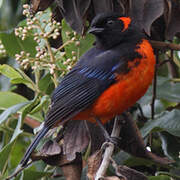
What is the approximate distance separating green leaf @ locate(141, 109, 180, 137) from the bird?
0.66 feet

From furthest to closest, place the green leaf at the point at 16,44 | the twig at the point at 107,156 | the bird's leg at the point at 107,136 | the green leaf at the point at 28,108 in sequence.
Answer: the green leaf at the point at 16,44
the green leaf at the point at 28,108
the bird's leg at the point at 107,136
the twig at the point at 107,156

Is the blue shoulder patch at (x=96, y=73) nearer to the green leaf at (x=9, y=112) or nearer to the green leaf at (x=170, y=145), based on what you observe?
the green leaf at (x=9, y=112)

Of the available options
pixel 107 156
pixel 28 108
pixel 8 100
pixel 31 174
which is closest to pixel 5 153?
pixel 31 174

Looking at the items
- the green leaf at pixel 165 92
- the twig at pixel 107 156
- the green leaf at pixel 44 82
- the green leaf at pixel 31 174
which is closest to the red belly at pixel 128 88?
the twig at pixel 107 156

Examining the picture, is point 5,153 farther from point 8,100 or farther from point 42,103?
point 8,100

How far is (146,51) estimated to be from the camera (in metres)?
3.07

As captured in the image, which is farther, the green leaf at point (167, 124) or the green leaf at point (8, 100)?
the green leaf at point (8, 100)

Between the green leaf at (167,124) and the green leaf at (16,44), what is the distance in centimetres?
98

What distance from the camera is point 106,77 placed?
10.2 feet

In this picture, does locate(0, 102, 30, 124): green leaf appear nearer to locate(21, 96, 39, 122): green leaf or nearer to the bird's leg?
locate(21, 96, 39, 122): green leaf

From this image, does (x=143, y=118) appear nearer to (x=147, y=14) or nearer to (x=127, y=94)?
(x=127, y=94)

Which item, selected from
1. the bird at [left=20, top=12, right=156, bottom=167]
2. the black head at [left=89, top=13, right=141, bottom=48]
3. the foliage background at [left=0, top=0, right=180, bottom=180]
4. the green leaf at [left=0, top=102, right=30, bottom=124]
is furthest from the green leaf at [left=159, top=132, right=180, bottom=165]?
the green leaf at [left=0, top=102, right=30, bottom=124]

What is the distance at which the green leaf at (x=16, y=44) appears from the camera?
3381 millimetres

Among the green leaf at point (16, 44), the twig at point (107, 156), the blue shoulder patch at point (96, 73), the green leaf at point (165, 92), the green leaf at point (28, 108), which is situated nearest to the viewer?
the twig at point (107, 156)
